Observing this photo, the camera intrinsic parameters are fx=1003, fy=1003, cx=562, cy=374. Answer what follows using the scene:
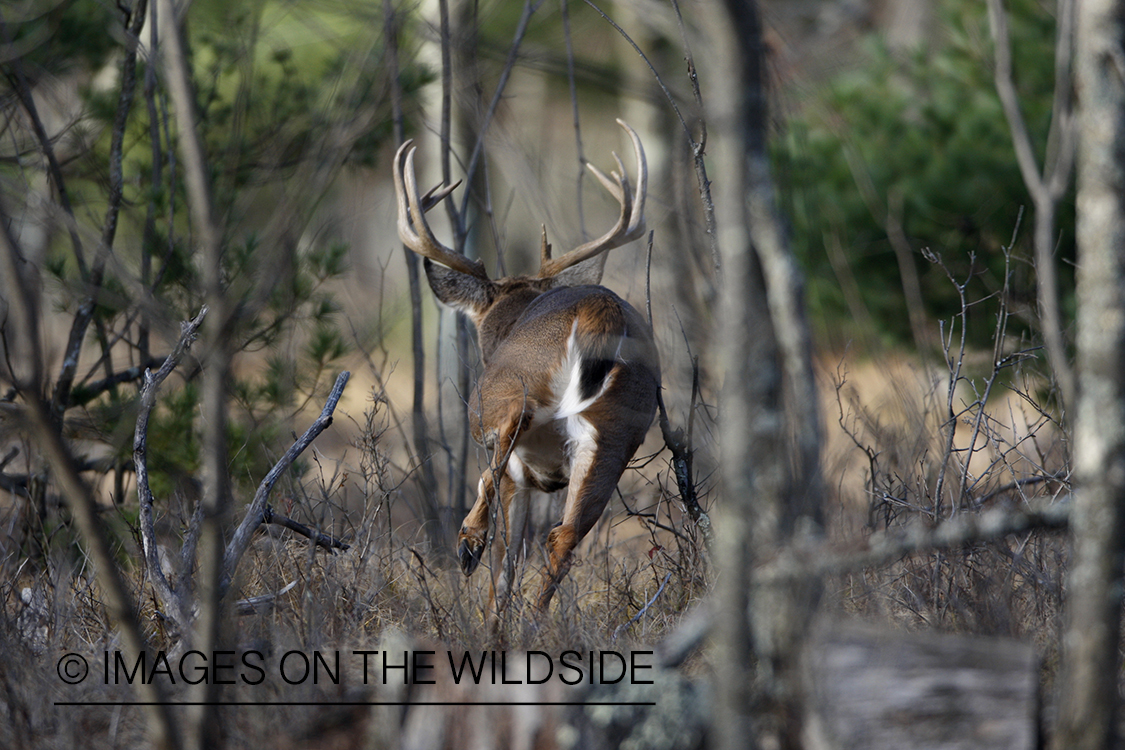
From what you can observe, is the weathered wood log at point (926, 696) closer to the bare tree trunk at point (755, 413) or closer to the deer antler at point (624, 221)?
the bare tree trunk at point (755, 413)

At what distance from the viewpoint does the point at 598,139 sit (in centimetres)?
1936

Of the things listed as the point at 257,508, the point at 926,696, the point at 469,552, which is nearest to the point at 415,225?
the point at 469,552

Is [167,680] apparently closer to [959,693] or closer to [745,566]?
[745,566]

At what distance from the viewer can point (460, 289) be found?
4926mm

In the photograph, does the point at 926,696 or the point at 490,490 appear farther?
the point at 490,490

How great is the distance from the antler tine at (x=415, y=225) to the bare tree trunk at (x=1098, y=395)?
126 inches

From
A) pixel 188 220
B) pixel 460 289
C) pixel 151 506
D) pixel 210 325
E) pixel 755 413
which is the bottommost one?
pixel 755 413

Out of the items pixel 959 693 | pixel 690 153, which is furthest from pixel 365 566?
pixel 959 693

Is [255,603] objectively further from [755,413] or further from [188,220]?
[188,220]

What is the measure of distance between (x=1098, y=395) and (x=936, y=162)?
23.8 feet

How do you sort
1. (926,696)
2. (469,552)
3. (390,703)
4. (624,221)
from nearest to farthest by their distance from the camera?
(926,696) → (390,703) → (469,552) → (624,221)

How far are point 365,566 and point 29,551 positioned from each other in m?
1.80

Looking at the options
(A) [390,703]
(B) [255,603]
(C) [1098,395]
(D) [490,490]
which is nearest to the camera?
(C) [1098,395]

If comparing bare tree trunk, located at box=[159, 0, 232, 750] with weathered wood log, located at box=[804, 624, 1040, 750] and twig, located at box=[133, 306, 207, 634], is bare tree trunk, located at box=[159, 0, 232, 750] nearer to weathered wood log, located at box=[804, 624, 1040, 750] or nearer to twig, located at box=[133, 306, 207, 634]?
twig, located at box=[133, 306, 207, 634]
